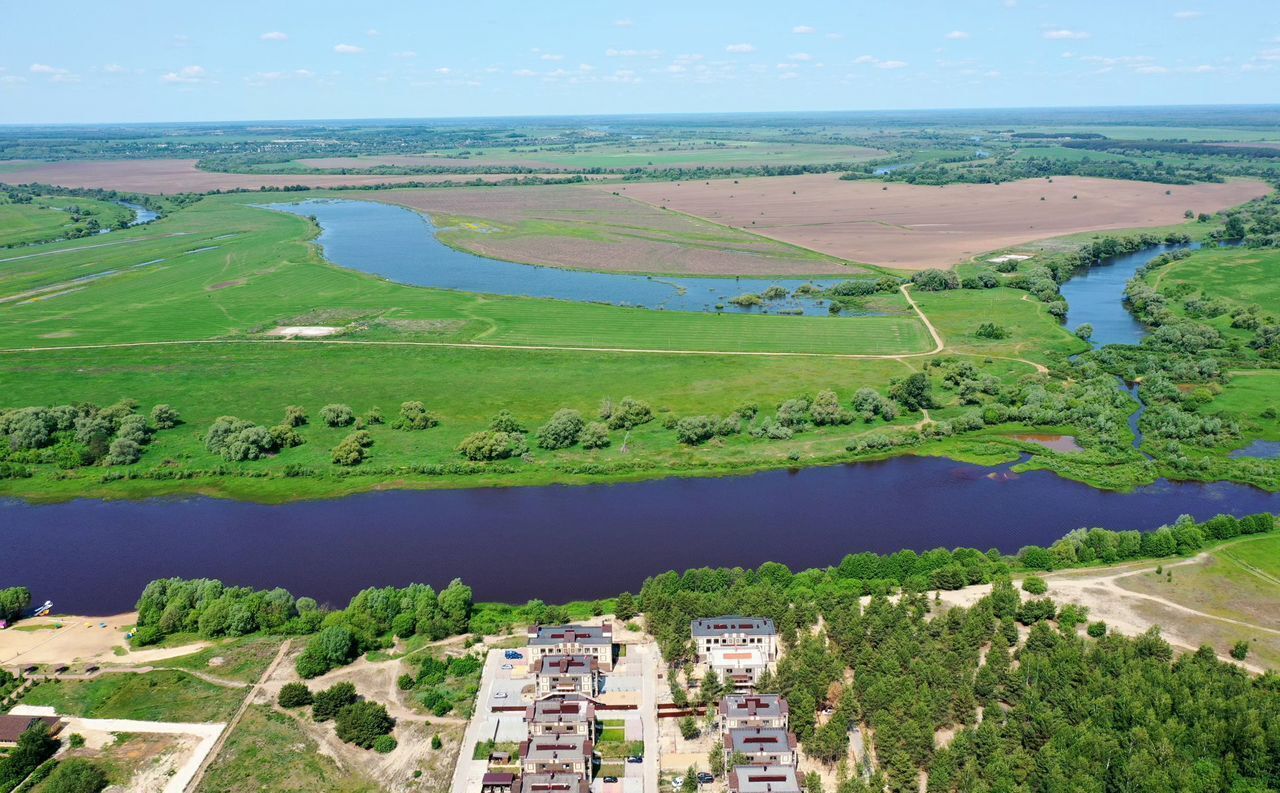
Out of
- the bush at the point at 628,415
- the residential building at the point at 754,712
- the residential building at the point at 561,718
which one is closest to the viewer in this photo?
the residential building at the point at 561,718

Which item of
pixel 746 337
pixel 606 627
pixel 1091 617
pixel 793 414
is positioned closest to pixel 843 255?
pixel 746 337

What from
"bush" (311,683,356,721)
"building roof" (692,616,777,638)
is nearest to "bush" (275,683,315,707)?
"bush" (311,683,356,721)

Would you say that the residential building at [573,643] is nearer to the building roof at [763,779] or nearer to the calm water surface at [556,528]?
the calm water surface at [556,528]

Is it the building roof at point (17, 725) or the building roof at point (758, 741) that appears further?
the building roof at point (17, 725)

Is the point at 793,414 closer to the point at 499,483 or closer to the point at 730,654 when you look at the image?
the point at 499,483

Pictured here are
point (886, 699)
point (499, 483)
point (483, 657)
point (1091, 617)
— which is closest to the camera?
point (886, 699)

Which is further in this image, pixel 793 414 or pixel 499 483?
pixel 793 414

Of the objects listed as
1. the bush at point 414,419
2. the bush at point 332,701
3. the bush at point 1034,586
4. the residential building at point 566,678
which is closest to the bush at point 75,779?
the bush at point 332,701

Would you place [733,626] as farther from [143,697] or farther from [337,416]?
[337,416]
